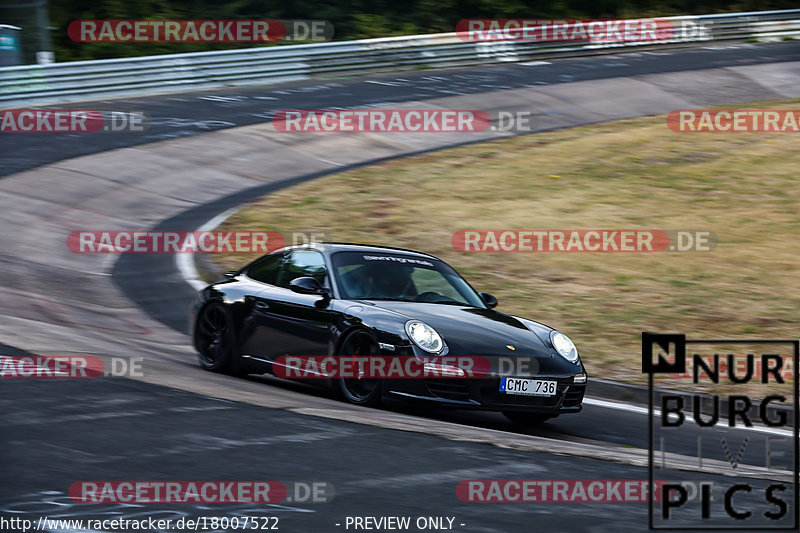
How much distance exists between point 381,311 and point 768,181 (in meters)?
12.7

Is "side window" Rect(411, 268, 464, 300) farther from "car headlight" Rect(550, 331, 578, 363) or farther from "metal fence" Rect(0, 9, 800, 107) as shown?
"metal fence" Rect(0, 9, 800, 107)

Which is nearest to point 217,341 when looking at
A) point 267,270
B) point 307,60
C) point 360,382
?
point 267,270

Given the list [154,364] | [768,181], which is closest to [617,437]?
[154,364]

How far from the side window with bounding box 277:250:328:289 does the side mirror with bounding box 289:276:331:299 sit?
0.18m

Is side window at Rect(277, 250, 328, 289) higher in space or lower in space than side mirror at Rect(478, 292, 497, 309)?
higher

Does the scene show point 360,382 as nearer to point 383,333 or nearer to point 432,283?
point 383,333

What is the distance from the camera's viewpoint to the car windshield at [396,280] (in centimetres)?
904

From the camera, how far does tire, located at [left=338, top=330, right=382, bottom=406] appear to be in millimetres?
8250

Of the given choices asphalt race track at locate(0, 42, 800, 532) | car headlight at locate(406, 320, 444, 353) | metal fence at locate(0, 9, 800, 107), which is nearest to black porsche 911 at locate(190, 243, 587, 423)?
car headlight at locate(406, 320, 444, 353)

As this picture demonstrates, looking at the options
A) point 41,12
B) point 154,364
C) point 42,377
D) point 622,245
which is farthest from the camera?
point 41,12

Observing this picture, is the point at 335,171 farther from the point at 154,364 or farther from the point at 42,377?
the point at 42,377

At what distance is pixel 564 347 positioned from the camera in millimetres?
8727

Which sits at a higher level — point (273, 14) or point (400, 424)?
point (273, 14)

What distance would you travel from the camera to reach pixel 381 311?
851cm
